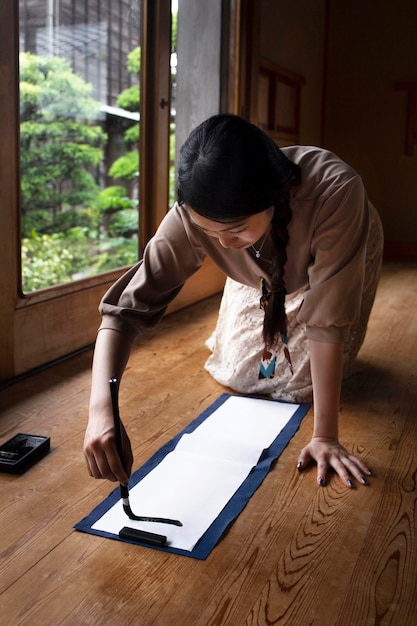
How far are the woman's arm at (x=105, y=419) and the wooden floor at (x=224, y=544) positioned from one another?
19 cm

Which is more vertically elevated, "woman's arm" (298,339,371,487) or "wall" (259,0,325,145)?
"wall" (259,0,325,145)

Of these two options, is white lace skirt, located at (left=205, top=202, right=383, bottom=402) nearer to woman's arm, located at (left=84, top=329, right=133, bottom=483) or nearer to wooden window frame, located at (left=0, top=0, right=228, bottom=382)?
wooden window frame, located at (left=0, top=0, right=228, bottom=382)

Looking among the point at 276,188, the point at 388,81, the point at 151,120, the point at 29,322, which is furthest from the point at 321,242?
the point at 388,81

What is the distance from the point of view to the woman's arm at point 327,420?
58.2 inches

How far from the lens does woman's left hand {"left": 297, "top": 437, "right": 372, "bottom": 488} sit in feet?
4.99

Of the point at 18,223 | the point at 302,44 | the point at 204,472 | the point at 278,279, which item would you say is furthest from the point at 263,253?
the point at 302,44

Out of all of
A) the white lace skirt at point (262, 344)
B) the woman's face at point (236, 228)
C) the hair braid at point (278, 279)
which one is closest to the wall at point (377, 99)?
the white lace skirt at point (262, 344)

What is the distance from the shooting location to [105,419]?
1.12 m

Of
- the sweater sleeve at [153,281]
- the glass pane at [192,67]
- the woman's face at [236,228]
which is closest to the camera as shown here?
the woman's face at [236,228]

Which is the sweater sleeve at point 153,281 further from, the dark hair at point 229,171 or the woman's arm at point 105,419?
the dark hair at point 229,171

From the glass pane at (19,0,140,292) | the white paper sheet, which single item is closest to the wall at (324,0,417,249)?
the glass pane at (19,0,140,292)

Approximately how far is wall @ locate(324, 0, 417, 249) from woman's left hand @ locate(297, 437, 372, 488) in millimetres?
4233

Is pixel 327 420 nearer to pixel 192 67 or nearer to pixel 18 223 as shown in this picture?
pixel 18 223

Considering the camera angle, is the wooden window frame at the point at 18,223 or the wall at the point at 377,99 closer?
the wooden window frame at the point at 18,223
